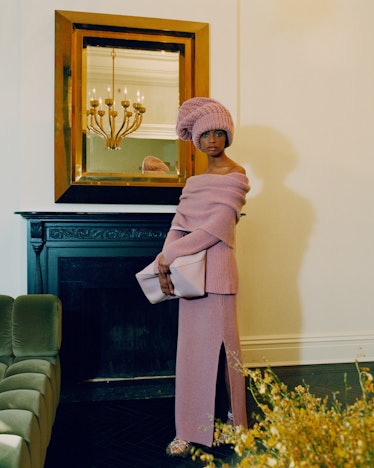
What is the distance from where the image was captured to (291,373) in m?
4.18

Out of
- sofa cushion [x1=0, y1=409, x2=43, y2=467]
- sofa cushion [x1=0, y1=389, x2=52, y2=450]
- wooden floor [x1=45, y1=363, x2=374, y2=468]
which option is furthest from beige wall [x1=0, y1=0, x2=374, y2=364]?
sofa cushion [x1=0, y1=409, x2=43, y2=467]

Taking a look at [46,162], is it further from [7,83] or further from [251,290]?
[251,290]

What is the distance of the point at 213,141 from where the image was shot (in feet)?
9.14

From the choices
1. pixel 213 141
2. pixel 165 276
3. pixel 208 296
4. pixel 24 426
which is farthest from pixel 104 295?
pixel 24 426

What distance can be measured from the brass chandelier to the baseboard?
2.09 m

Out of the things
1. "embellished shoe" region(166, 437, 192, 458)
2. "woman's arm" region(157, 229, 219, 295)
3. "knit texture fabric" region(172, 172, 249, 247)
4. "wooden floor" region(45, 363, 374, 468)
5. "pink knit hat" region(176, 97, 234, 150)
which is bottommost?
"wooden floor" region(45, 363, 374, 468)

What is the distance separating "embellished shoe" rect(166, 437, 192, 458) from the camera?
270 cm

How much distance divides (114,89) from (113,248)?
51.9 inches

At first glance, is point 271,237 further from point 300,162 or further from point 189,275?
point 189,275

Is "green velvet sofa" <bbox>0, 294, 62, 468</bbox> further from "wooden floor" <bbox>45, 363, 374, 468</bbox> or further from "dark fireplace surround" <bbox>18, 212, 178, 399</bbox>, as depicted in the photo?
"dark fireplace surround" <bbox>18, 212, 178, 399</bbox>

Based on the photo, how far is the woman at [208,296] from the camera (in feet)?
8.89

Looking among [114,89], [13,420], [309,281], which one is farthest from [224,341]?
[114,89]

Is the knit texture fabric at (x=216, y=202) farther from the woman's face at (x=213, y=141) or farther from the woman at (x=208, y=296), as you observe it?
the woman's face at (x=213, y=141)

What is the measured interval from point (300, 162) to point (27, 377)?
3.25 meters
